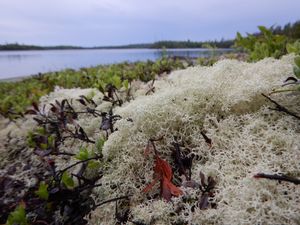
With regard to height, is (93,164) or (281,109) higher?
(281,109)

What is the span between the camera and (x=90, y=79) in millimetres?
3129

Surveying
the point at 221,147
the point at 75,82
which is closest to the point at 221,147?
the point at 221,147

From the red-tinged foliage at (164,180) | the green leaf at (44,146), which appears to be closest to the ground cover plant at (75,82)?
the green leaf at (44,146)

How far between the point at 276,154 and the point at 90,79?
2.51 metres

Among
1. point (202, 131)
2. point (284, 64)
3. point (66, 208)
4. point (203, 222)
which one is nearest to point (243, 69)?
point (284, 64)

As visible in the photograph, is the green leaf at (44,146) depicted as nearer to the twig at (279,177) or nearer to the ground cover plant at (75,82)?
the ground cover plant at (75,82)

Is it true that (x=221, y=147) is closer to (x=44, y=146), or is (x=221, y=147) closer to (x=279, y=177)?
(x=279, y=177)

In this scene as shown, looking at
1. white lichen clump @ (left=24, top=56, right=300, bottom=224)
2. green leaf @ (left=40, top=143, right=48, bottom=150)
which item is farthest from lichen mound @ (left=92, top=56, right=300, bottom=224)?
green leaf @ (left=40, top=143, right=48, bottom=150)

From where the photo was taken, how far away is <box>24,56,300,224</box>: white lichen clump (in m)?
0.78

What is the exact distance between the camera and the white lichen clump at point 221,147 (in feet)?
2.56

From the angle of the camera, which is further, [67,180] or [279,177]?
[67,180]

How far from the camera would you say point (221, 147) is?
41.5 inches

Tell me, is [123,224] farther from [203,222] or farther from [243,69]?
[243,69]

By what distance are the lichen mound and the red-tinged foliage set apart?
0.03m
